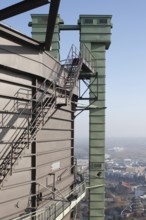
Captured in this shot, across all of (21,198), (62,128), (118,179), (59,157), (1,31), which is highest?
(1,31)

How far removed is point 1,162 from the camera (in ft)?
43.3

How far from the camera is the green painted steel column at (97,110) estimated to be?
2497 cm

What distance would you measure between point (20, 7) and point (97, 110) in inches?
564

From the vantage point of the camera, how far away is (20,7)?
11.6 m

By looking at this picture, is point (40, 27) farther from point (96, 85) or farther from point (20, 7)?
point (20, 7)

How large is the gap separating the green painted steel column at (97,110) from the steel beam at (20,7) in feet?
43.5

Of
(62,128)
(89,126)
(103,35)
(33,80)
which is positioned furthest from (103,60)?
(33,80)

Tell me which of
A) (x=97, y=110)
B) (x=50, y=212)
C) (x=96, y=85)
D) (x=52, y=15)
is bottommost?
(x=50, y=212)

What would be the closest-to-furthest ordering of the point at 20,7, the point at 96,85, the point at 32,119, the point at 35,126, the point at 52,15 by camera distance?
the point at 20,7
the point at 52,15
the point at 35,126
the point at 32,119
the point at 96,85

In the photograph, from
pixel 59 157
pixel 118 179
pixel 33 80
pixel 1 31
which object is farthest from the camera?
pixel 118 179

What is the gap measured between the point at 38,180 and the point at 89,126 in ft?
33.3

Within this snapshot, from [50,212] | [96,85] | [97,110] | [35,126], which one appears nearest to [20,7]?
[35,126]

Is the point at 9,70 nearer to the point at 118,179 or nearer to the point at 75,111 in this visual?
the point at 75,111

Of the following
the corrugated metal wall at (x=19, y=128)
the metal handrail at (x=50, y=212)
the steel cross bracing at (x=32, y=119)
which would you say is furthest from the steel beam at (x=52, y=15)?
the metal handrail at (x=50, y=212)
